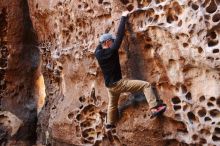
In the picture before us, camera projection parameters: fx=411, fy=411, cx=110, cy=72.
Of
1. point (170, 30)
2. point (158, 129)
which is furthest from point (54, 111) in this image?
point (170, 30)

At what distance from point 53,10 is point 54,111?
5.14ft

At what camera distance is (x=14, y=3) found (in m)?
7.30

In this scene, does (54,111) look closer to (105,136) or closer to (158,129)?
(105,136)

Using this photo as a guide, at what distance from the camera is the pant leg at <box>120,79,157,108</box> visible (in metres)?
4.67

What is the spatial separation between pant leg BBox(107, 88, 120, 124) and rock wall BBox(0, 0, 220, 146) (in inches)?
3.9

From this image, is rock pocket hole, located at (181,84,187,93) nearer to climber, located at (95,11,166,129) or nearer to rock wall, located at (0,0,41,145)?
climber, located at (95,11,166,129)

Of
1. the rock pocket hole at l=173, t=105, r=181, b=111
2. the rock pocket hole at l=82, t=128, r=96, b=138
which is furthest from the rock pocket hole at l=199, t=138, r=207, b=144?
the rock pocket hole at l=82, t=128, r=96, b=138

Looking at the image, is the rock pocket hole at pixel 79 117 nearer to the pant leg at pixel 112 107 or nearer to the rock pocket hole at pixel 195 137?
the pant leg at pixel 112 107

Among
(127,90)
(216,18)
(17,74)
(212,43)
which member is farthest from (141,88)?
(17,74)

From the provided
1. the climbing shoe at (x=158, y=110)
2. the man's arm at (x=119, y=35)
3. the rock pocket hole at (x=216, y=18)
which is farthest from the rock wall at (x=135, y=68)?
the man's arm at (x=119, y=35)

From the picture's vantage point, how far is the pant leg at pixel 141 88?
4672 millimetres

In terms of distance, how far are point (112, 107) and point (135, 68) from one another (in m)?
0.56

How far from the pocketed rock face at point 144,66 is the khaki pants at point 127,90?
0.60ft

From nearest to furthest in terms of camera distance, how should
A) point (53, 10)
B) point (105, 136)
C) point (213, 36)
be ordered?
point (213, 36) → point (105, 136) → point (53, 10)
